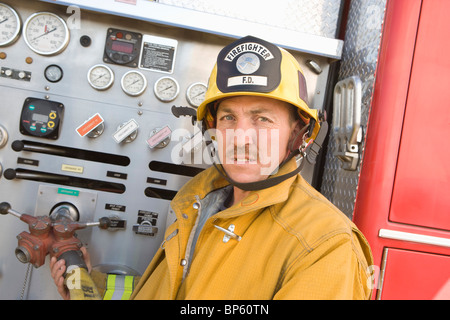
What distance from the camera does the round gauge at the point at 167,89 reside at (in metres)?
2.17

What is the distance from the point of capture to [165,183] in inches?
86.9

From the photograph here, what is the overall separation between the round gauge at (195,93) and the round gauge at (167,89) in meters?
0.07

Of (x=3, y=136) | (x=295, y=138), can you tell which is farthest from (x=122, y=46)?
(x=295, y=138)

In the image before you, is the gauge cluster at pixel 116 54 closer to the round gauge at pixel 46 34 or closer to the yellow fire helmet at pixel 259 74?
the round gauge at pixel 46 34

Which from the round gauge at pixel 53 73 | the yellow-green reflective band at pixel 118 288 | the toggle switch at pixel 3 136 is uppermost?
the round gauge at pixel 53 73

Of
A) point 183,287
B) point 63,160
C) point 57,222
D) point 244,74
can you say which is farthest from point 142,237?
Answer: point 244,74

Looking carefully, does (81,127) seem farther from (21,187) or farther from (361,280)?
(361,280)

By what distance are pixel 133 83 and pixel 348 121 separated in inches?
49.3

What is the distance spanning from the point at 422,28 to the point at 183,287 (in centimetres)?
172

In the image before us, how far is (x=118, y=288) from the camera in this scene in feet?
6.17

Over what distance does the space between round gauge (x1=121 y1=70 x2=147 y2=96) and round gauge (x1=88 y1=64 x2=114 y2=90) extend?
80 mm

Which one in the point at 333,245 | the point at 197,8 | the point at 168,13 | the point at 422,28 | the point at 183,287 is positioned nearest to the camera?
the point at 333,245

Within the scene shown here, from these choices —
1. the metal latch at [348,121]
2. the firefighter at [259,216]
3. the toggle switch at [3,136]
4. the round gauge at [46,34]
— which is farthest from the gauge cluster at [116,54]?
the metal latch at [348,121]

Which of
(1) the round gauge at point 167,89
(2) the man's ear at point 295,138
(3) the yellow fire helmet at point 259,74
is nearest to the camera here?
(3) the yellow fire helmet at point 259,74
